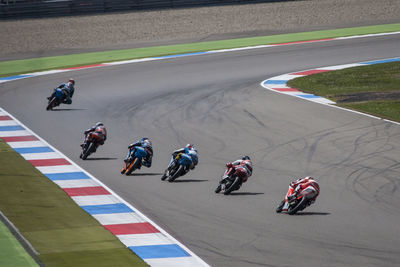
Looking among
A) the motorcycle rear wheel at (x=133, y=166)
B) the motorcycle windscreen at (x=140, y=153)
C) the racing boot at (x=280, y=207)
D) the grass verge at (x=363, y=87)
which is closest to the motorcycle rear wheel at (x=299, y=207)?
the racing boot at (x=280, y=207)

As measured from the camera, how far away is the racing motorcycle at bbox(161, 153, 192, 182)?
12602 millimetres

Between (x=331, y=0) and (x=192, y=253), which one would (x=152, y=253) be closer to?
(x=192, y=253)

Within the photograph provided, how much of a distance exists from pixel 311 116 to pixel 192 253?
9.46 metres

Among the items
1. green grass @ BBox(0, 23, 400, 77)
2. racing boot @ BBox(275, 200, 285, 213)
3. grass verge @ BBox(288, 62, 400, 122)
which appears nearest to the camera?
racing boot @ BBox(275, 200, 285, 213)

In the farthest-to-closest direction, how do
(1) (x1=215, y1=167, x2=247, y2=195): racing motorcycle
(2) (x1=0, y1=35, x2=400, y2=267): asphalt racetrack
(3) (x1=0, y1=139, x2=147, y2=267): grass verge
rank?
(1) (x1=215, y1=167, x2=247, y2=195): racing motorcycle → (2) (x1=0, y1=35, x2=400, y2=267): asphalt racetrack → (3) (x1=0, y1=139, x2=147, y2=267): grass verge

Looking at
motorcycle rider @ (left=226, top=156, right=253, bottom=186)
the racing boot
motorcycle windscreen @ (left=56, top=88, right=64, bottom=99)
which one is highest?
motorcycle windscreen @ (left=56, top=88, right=64, bottom=99)

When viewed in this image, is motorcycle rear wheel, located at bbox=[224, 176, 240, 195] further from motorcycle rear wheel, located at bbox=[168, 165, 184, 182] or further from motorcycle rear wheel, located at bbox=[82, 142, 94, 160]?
motorcycle rear wheel, located at bbox=[82, 142, 94, 160]

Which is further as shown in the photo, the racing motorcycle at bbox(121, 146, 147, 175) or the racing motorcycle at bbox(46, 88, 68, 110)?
the racing motorcycle at bbox(46, 88, 68, 110)

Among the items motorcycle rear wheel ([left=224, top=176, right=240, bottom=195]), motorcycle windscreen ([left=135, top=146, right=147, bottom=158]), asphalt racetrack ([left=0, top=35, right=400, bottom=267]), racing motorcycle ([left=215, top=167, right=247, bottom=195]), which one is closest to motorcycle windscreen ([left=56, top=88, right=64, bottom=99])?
asphalt racetrack ([left=0, top=35, right=400, bottom=267])

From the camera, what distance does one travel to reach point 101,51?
3362 centimetres

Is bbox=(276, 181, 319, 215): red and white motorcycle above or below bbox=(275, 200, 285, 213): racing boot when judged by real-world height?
above

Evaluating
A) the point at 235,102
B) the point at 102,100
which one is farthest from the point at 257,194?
the point at 102,100

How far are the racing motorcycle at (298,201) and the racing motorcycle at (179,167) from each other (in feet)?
7.59

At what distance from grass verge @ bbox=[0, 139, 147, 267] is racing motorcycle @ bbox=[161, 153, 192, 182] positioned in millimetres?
1870
